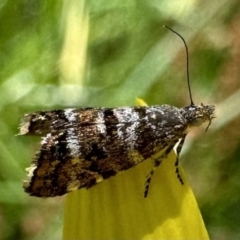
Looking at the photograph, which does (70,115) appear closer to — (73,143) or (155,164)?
(73,143)

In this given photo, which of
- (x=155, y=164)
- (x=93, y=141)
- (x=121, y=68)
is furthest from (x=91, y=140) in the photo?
(x=121, y=68)

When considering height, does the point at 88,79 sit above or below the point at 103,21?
below

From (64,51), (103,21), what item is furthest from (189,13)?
(64,51)

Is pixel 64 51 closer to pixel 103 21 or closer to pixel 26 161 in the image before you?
pixel 103 21

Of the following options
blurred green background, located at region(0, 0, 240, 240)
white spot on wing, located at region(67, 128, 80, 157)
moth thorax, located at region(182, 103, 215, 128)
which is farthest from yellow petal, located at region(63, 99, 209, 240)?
blurred green background, located at region(0, 0, 240, 240)

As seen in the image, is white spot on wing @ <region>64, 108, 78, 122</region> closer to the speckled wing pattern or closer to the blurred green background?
the speckled wing pattern

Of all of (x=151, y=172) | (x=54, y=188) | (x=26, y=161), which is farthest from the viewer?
(x=26, y=161)
